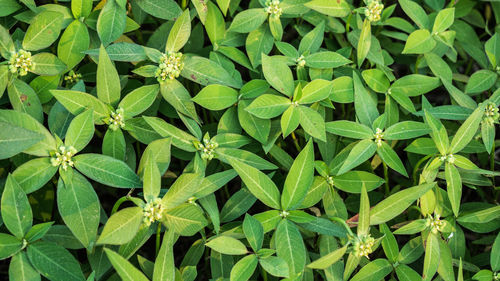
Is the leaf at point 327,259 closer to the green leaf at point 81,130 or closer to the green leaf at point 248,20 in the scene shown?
the green leaf at point 81,130

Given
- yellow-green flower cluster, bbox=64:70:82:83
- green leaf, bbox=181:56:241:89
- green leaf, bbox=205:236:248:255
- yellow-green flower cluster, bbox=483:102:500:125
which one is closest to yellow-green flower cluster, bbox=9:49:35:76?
yellow-green flower cluster, bbox=64:70:82:83

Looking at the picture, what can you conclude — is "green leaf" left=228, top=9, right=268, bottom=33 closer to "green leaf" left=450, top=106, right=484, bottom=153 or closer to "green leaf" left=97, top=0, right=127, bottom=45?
"green leaf" left=97, top=0, right=127, bottom=45

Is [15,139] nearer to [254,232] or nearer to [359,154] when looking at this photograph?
[254,232]

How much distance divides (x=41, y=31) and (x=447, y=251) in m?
2.52

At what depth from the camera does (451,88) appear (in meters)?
3.09

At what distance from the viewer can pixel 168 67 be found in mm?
2711

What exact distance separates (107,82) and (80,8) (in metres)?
0.57

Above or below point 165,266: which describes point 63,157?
above

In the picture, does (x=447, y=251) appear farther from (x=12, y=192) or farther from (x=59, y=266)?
(x=12, y=192)

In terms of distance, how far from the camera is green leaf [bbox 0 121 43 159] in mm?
2232

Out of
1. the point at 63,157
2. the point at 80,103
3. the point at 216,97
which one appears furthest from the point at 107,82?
the point at 216,97

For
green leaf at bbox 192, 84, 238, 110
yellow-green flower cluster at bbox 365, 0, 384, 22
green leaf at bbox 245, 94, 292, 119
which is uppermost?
yellow-green flower cluster at bbox 365, 0, 384, 22

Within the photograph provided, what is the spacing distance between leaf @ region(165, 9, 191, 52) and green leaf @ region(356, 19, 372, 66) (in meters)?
1.03

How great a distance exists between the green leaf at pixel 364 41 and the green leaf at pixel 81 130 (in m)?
1.59
